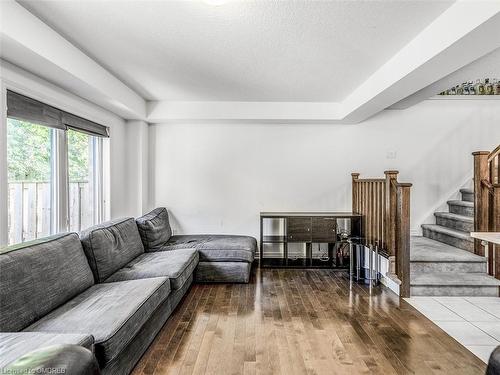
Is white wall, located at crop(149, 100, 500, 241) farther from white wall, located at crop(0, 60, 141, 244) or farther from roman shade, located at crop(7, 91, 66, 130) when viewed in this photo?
roman shade, located at crop(7, 91, 66, 130)

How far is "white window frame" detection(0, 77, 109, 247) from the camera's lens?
2.32 metres

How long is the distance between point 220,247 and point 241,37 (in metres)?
2.56

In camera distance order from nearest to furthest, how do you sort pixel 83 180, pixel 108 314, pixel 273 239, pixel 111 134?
pixel 108 314, pixel 83 180, pixel 111 134, pixel 273 239

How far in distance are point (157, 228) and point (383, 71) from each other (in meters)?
3.35

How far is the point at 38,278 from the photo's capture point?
74.9 inches

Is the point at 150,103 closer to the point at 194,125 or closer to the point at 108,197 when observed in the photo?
the point at 194,125

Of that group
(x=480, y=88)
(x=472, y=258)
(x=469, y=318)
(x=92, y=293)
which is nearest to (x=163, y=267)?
(x=92, y=293)

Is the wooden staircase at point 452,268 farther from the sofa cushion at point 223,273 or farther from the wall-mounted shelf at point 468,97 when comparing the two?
the sofa cushion at point 223,273

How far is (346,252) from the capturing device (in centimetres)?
467

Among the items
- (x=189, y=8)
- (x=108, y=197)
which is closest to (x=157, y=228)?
(x=108, y=197)

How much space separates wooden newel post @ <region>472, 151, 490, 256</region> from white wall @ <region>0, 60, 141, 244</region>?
4.69 m

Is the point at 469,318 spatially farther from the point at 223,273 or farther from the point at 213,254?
the point at 213,254

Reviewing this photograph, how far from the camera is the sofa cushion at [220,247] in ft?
12.6

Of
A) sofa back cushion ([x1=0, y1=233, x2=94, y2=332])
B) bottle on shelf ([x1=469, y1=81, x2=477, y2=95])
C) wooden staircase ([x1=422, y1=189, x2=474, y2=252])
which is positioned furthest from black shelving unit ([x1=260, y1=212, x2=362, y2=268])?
bottle on shelf ([x1=469, y1=81, x2=477, y2=95])
